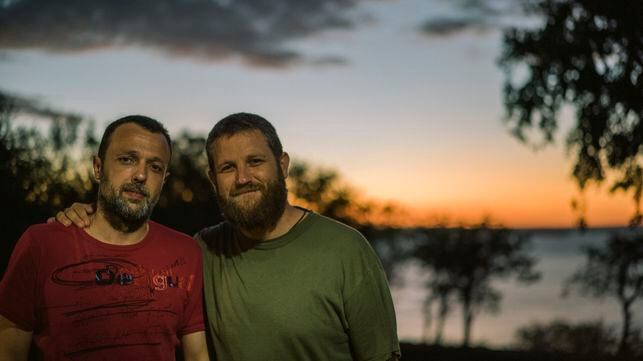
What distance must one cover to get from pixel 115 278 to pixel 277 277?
0.83m

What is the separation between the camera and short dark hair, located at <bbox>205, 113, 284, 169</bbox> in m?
3.43

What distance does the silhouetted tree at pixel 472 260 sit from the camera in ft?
135

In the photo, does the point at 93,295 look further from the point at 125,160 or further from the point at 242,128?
the point at 242,128

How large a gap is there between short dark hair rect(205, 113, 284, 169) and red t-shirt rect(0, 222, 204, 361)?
67 centimetres

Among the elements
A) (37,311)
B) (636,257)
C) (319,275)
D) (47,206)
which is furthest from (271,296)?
(636,257)

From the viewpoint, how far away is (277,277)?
329 centimetres

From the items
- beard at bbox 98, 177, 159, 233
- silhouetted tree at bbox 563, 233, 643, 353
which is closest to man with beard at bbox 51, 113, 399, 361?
beard at bbox 98, 177, 159, 233

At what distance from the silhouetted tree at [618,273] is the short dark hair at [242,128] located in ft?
58.5

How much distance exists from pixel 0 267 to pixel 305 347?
29.8 ft

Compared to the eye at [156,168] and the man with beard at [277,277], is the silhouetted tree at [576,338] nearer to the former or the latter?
the man with beard at [277,277]

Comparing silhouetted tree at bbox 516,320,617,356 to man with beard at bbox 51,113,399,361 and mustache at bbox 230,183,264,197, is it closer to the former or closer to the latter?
man with beard at bbox 51,113,399,361

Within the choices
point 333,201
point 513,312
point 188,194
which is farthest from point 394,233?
point 513,312

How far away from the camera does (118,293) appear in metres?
3.12

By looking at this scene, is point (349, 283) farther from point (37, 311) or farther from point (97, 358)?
point (37, 311)
